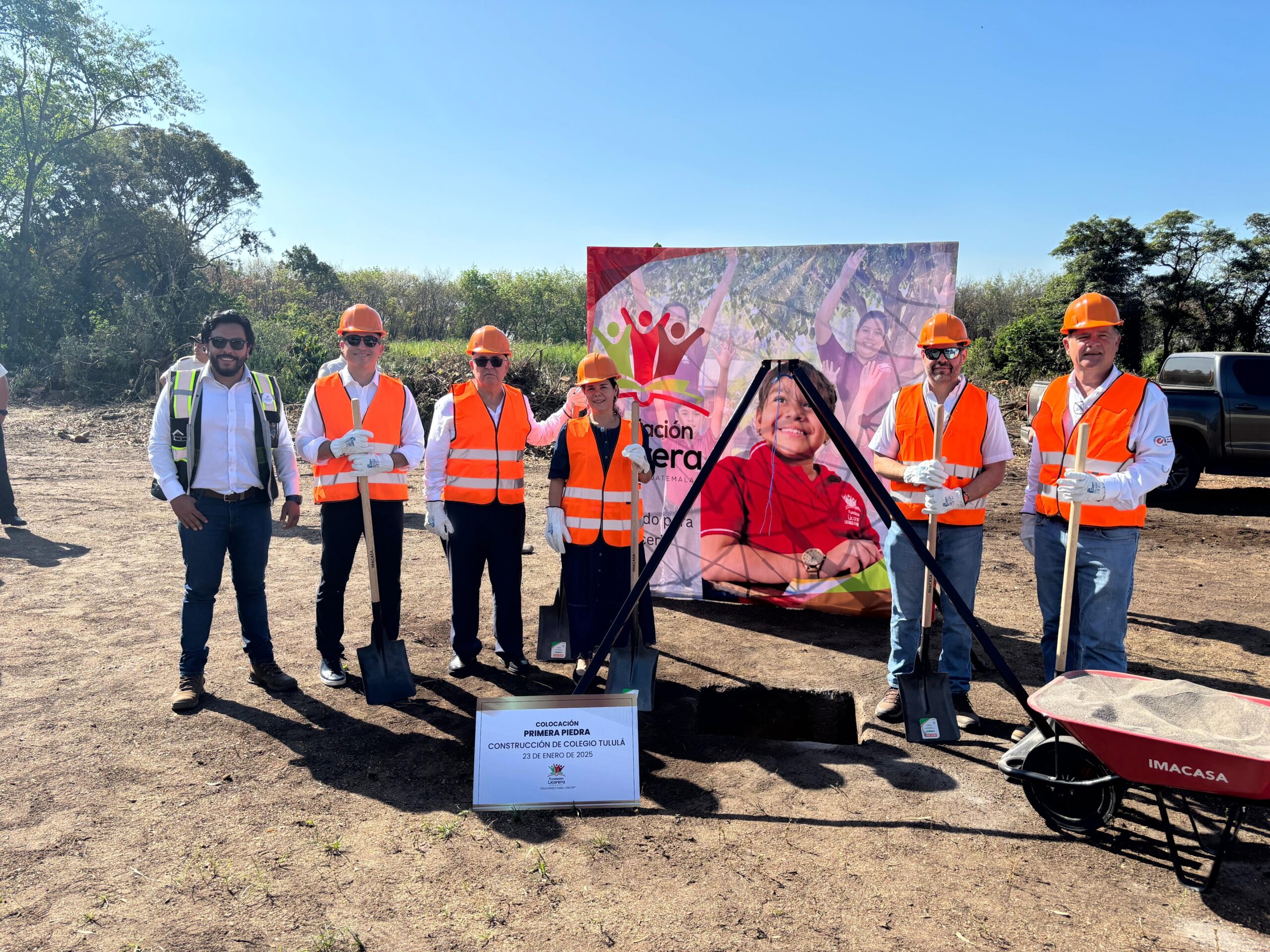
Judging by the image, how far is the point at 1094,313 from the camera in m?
3.94

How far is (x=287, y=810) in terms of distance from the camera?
3609mm

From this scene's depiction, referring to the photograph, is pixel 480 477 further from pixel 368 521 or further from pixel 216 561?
pixel 216 561

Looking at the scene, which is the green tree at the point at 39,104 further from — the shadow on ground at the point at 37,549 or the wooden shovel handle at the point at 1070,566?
the wooden shovel handle at the point at 1070,566

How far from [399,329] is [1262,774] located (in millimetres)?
32979

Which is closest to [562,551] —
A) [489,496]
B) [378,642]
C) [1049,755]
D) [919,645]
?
[489,496]

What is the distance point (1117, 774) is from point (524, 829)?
230cm

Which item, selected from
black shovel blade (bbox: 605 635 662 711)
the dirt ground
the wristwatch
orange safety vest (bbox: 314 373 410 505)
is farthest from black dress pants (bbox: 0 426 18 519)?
the wristwatch

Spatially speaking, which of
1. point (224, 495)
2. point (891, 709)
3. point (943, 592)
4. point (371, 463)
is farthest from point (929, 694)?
point (224, 495)

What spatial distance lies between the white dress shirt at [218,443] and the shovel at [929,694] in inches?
144

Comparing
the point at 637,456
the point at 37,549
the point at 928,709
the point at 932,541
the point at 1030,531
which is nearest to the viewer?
the point at 928,709

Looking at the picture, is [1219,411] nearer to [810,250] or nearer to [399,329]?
[810,250]

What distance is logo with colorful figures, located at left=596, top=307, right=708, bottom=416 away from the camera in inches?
255

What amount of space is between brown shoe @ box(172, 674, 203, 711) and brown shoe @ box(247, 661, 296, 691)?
311mm

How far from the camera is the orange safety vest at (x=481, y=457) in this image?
4938 mm
